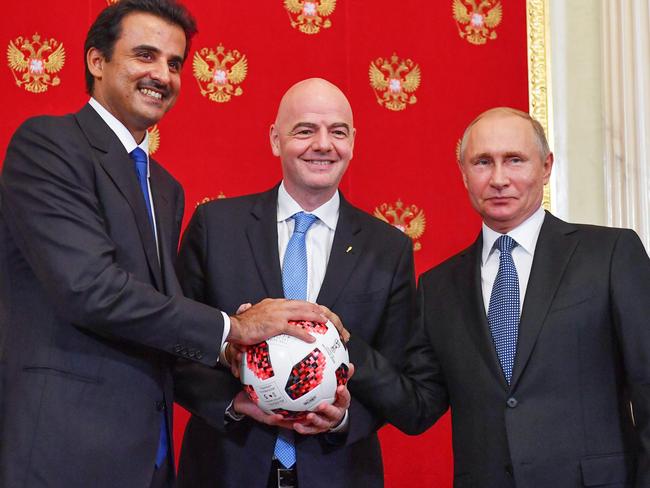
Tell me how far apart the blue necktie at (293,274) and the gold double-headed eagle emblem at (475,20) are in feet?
5.96

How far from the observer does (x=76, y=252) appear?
2.02m

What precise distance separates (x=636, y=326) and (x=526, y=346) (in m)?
0.26

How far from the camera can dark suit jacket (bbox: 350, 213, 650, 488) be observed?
2.21 meters

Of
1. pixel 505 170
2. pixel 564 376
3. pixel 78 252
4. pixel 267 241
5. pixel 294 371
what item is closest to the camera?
pixel 78 252

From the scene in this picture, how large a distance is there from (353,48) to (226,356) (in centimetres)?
205

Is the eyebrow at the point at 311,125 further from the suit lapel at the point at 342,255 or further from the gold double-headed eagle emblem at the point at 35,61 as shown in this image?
the gold double-headed eagle emblem at the point at 35,61

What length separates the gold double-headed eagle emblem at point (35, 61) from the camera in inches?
150

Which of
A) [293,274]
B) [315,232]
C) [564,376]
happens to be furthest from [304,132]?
[564,376]

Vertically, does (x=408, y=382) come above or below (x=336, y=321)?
below

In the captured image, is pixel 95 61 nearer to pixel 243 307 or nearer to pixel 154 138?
pixel 243 307

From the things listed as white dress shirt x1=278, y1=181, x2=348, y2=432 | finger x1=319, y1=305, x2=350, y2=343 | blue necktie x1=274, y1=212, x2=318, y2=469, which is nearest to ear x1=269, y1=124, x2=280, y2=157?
white dress shirt x1=278, y1=181, x2=348, y2=432

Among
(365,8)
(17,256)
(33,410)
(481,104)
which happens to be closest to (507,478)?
(33,410)

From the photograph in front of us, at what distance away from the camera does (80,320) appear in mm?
2021

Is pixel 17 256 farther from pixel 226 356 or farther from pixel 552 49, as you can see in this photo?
pixel 552 49
